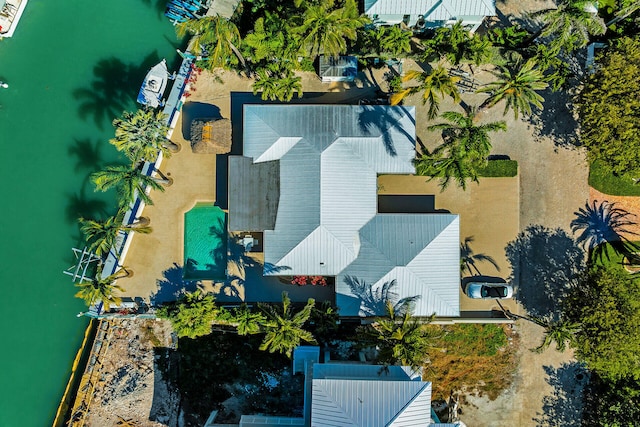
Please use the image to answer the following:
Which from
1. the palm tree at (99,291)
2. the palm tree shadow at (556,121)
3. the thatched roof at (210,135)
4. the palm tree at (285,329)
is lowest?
the palm tree at (285,329)

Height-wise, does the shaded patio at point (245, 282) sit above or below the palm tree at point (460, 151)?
below

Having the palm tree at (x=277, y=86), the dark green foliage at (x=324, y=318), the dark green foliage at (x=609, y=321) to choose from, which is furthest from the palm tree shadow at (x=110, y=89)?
the dark green foliage at (x=609, y=321)

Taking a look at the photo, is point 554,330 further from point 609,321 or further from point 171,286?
point 171,286

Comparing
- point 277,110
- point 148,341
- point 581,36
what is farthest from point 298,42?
point 148,341

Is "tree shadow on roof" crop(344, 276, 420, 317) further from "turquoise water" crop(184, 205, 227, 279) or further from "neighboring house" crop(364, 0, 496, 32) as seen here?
"neighboring house" crop(364, 0, 496, 32)

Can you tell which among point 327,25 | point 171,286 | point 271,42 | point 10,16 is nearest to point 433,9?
point 327,25

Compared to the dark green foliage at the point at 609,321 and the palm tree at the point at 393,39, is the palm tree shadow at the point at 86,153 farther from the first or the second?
the dark green foliage at the point at 609,321
